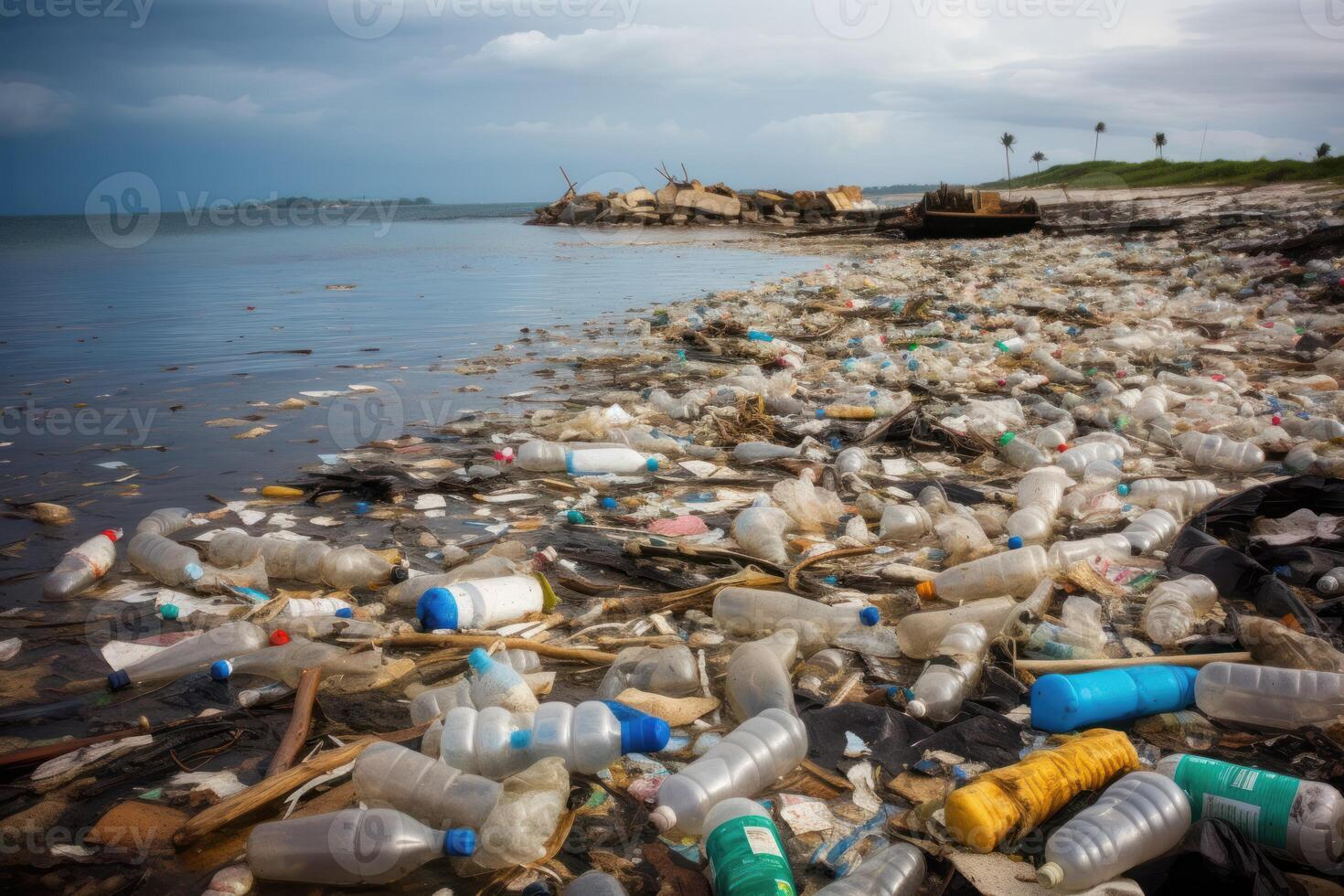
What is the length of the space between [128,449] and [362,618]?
10.5 ft

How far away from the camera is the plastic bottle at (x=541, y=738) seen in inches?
75.1

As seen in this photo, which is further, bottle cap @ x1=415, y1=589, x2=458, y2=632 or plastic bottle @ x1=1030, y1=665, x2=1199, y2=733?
bottle cap @ x1=415, y1=589, x2=458, y2=632

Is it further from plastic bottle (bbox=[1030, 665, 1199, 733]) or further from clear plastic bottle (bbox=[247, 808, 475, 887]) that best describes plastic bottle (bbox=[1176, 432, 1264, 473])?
clear plastic bottle (bbox=[247, 808, 475, 887])

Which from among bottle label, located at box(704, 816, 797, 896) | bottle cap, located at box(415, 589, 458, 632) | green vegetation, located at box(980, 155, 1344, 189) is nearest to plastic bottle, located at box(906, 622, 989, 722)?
bottle label, located at box(704, 816, 797, 896)

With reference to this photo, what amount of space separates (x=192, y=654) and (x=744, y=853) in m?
1.95

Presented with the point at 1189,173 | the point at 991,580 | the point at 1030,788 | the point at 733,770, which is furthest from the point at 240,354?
the point at 1189,173

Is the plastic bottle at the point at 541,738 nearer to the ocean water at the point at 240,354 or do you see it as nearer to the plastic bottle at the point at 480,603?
the plastic bottle at the point at 480,603

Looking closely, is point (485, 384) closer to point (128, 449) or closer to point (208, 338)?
point (128, 449)

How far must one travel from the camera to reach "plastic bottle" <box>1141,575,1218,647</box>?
2.49 metres

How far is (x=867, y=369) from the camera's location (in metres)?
6.70

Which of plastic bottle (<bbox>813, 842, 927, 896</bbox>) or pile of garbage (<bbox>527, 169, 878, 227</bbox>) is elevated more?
pile of garbage (<bbox>527, 169, 878, 227</bbox>)

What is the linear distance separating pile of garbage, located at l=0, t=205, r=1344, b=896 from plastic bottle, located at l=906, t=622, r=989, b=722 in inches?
0.5

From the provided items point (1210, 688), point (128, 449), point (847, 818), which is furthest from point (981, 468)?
point (128, 449)

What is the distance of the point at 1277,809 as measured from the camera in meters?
1.60
